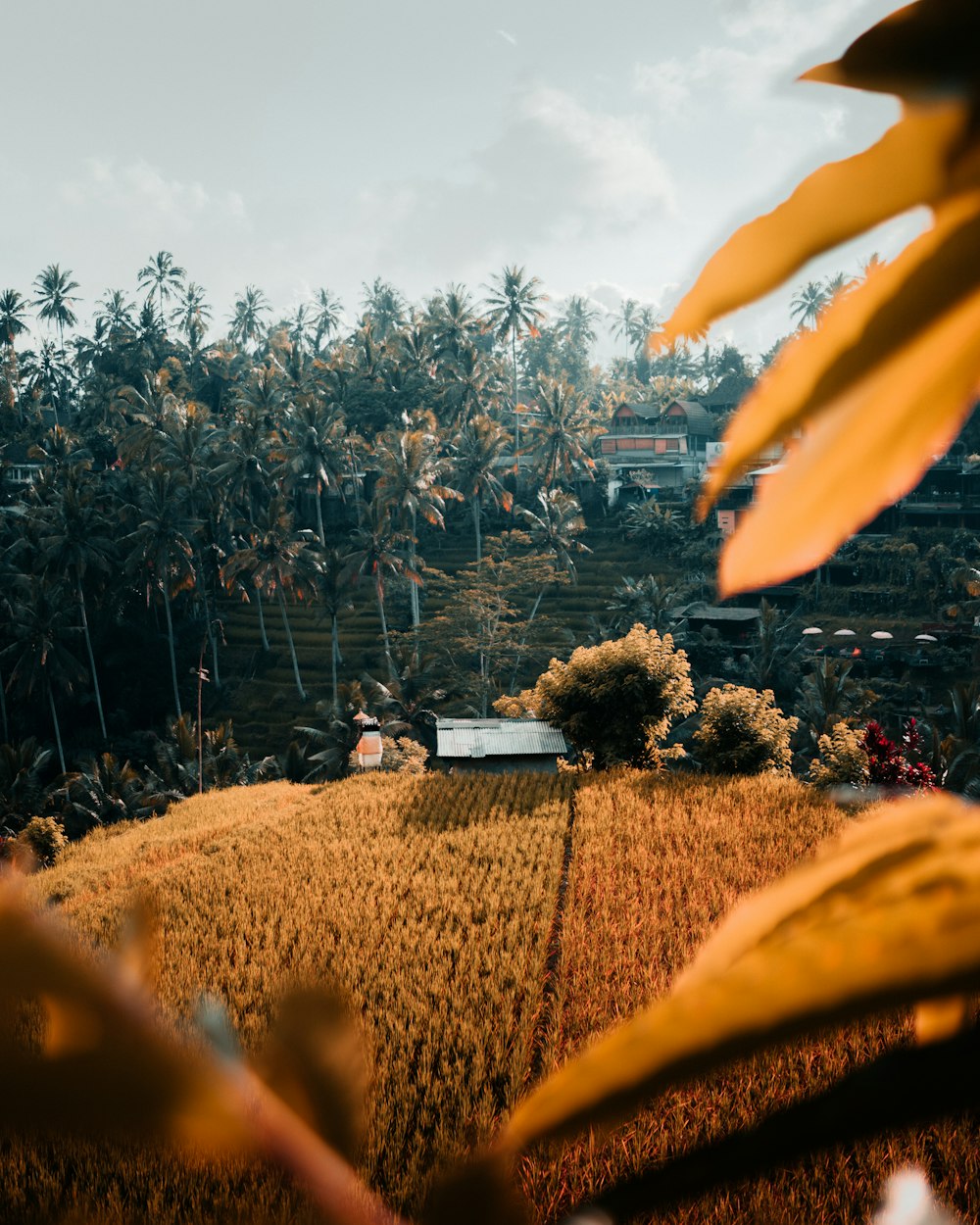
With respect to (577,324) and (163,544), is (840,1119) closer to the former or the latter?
(163,544)

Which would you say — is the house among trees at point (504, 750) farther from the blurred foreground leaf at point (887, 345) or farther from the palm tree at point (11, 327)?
the palm tree at point (11, 327)

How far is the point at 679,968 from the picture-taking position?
4539mm

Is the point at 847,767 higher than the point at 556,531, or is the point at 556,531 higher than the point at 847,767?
the point at 556,531

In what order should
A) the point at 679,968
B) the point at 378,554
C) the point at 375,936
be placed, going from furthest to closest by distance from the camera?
the point at 378,554
the point at 375,936
the point at 679,968

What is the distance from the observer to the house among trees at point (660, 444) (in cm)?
2833

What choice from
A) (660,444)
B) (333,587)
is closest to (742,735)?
(333,587)

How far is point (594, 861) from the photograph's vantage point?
254 inches

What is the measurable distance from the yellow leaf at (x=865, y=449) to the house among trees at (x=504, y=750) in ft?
33.4

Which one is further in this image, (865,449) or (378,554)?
(378,554)

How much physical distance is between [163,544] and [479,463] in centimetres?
839

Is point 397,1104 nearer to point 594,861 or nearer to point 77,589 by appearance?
point 594,861

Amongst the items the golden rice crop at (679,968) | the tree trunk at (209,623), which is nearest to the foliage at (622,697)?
the golden rice crop at (679,968)

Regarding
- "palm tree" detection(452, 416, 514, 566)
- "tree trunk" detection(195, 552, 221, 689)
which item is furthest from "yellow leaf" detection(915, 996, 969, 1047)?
"palm tree" detection(452, 416, 514, 566)

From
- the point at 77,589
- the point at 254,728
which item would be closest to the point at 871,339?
the point at 254,728
